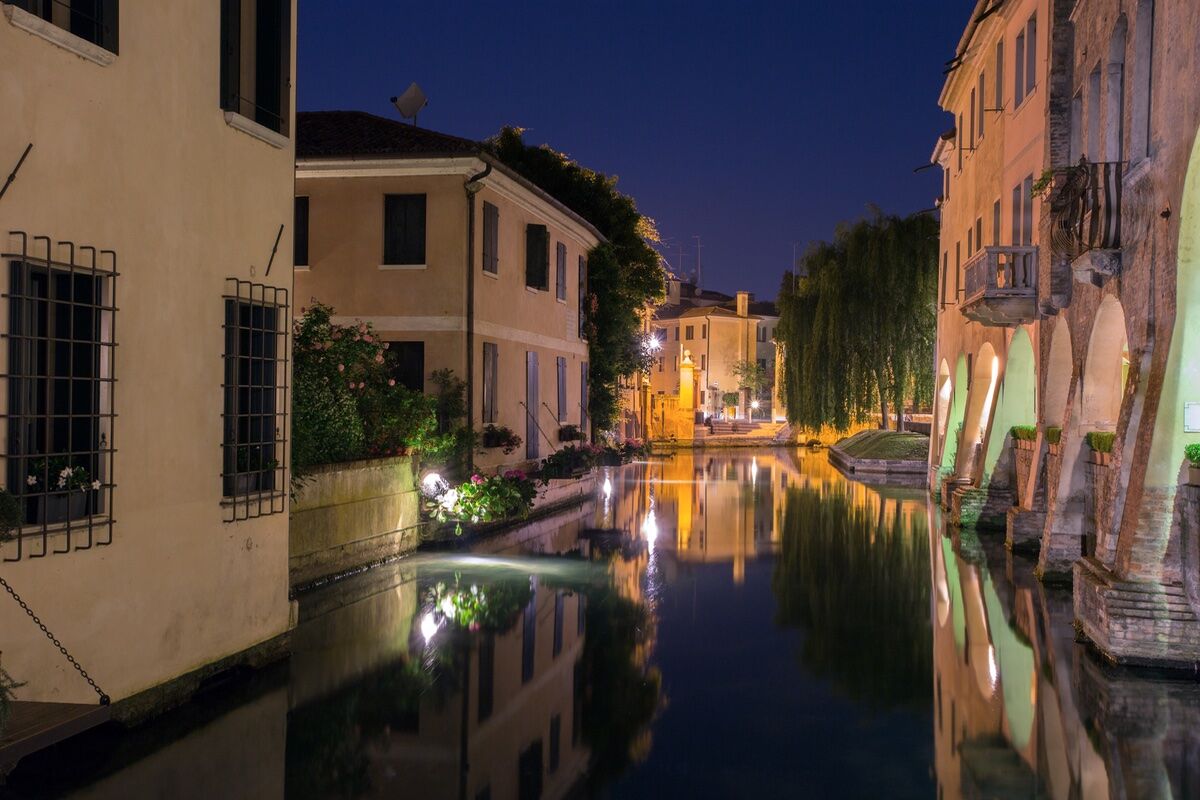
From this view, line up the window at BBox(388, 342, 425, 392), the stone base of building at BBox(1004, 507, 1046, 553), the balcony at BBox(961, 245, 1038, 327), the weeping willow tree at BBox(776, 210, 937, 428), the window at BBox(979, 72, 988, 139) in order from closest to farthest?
the stone base of building at BBox(1004, 507, 1046, 553) → the balcony at BBox(961, 245, 1038, 327) → the window at BBox(388, 342, 425, 392) → the window at BBox(979, 72, 988, 139) → the weeping willow tree at BBox(776, 210, 937, 428)

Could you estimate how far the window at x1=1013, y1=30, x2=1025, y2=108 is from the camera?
19328mm

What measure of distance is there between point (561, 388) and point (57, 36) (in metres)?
19.9

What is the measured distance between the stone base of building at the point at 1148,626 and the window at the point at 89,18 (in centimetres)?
865

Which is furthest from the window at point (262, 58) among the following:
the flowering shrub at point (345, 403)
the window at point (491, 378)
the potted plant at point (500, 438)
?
the potted plant at point (500, 438)

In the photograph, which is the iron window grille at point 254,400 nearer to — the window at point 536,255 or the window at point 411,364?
the window at point 411,364

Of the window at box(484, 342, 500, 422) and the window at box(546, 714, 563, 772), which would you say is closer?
the window at box(546, 714, 563, 772)

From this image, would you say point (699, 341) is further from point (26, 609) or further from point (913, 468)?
point (26, 609)

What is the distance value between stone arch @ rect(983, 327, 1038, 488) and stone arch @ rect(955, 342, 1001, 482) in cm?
234

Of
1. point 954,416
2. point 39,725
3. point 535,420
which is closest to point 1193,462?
point 39,725

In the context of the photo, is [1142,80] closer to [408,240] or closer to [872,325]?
[408,240]

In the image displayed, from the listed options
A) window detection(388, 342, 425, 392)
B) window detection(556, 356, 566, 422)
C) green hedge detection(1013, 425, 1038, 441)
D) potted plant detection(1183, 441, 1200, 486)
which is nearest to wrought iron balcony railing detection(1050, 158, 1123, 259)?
potted plant detection(1183, 441, 1200, 486)

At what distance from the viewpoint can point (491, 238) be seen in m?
20.6

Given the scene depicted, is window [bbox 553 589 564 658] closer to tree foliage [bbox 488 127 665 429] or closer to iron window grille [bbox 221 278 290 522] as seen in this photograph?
iron window grille [bbox 221 278 290 522]

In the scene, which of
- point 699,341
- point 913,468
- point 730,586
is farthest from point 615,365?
→ point 699,341
